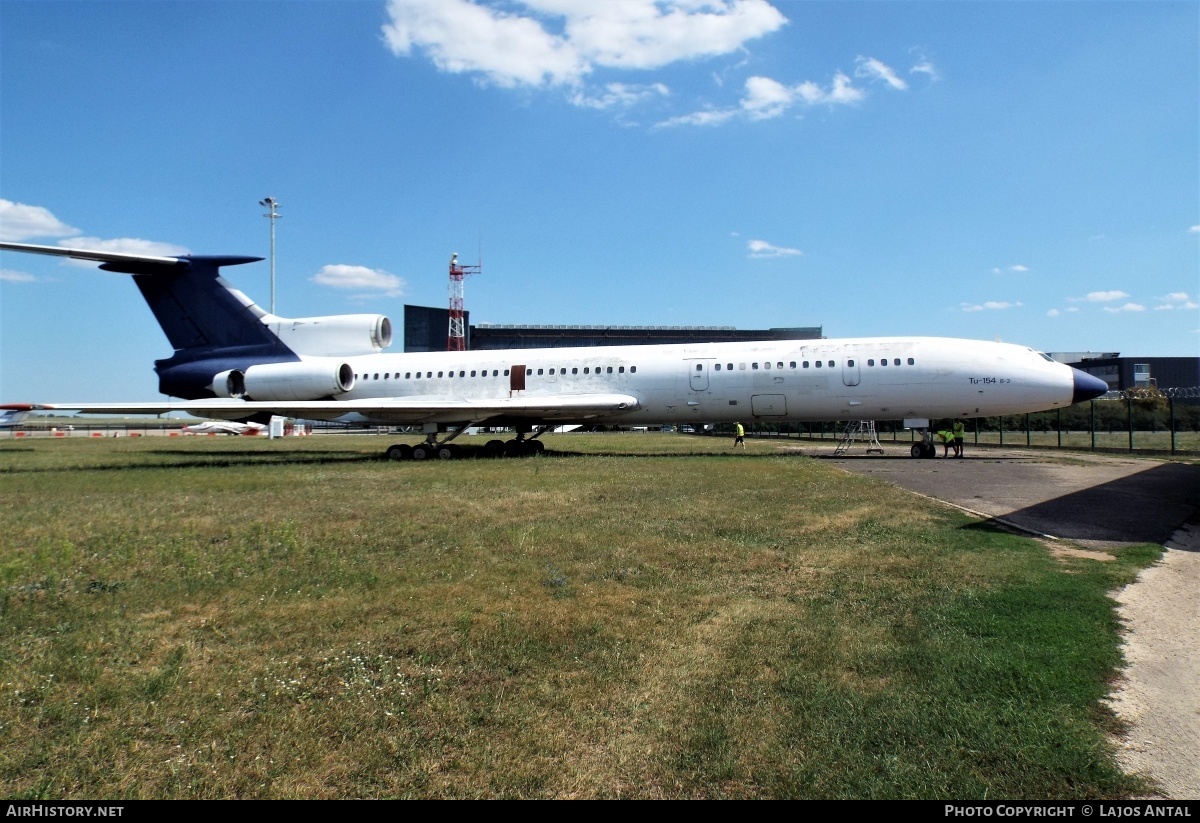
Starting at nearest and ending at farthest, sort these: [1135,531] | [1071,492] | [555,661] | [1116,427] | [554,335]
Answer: [555,661]
[1135,531]
[1071,492]
[1116,427]
[554,335]

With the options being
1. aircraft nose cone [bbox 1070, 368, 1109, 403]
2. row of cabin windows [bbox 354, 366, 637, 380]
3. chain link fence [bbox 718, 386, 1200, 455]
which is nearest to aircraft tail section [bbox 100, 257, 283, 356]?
row of cabin windows [bbox 354, 366, 637, 380]

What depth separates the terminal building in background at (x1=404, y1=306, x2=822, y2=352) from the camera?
2982 inches

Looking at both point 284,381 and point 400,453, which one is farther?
point 284,381

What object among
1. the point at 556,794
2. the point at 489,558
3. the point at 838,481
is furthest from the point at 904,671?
the point at 838,481

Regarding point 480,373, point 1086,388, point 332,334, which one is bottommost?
point 1086,388

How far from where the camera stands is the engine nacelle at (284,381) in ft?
74.0

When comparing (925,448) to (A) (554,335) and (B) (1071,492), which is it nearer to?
(B) (1071,492)

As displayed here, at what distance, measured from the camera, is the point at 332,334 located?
2428cm

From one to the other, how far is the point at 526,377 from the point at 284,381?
7.55 meters

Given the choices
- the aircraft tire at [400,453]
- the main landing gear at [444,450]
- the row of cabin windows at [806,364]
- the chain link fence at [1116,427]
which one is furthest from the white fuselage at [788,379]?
the chain link fence at [1116,427]

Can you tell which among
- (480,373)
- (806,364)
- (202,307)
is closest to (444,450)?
(480,373)

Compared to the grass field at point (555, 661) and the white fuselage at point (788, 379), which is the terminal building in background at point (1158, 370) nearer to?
the white fuselage at point (788, 379)

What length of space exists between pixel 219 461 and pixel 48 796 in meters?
19.6

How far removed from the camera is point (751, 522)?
8.49m
